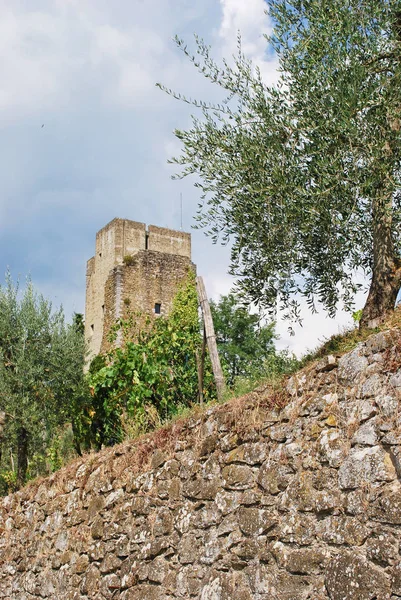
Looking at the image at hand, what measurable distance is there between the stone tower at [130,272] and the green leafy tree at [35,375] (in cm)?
1158

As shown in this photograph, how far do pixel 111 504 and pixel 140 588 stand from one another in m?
1.32

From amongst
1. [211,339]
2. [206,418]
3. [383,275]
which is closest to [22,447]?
[211,339]

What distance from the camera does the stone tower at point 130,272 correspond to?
2803cm

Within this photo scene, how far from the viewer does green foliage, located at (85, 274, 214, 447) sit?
11.9 meters

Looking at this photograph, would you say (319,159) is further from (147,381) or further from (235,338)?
(235,338)

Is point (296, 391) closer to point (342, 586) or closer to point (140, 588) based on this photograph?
point (342, 586)

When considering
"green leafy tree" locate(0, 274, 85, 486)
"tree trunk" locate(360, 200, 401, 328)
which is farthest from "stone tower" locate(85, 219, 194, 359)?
"tree trunk" locate(360, 200, 401, 328)

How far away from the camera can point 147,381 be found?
12086 mm

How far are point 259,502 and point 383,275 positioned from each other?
3.15m

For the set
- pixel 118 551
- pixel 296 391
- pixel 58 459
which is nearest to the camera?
pixel 296 391

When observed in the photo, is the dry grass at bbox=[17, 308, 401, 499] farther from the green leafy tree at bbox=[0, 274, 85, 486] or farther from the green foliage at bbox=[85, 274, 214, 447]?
the green leafy tree at bbox=[0, 274, 85, 486]

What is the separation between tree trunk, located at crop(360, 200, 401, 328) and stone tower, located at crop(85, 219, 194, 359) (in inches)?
793

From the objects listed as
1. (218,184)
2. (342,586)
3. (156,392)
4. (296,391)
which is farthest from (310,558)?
(156,392)

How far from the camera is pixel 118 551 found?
759 cm
